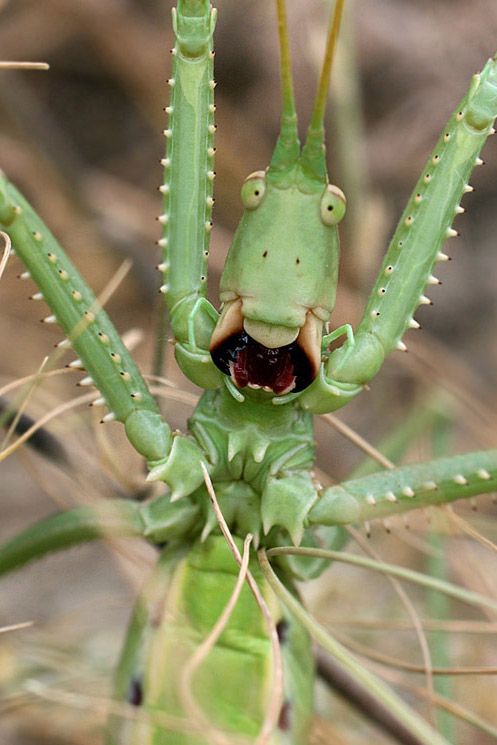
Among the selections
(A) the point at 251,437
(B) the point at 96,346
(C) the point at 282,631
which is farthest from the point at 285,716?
(B) the point at 96,346

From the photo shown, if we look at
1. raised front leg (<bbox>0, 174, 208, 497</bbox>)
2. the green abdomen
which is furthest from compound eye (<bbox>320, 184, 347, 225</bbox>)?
the green abdomen

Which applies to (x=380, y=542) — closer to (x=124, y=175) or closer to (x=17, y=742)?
(x=17, y=742)

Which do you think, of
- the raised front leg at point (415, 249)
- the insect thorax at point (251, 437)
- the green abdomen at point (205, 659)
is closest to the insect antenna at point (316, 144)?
the raised front leg at point (415, 249)

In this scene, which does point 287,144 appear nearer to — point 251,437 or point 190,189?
point 190,189

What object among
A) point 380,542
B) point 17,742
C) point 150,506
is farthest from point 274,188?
point 380,542

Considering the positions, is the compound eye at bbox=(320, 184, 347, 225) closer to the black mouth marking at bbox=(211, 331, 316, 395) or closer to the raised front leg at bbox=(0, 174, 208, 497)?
the black mouth marking at bbox=(211, 331, 316, 395)
